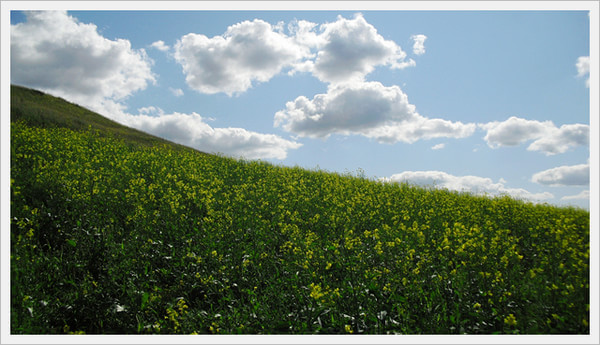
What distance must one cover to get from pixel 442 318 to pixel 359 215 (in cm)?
416

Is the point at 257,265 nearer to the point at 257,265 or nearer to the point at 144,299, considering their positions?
the point at 257,265

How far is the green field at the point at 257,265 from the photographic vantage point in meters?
4.43

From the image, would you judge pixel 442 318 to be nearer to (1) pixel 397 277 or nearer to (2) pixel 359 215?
(1) pixel 397 277

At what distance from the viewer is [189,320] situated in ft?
15.7

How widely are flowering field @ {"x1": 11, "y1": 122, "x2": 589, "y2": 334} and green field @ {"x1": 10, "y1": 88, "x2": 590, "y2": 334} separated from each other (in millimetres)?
27

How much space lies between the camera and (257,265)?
6051 mm

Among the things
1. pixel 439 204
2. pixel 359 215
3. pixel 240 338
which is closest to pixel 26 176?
pixel 240 338

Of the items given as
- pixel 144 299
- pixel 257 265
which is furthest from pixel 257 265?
pixel 144 299

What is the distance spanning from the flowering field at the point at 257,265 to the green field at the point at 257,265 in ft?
0.09

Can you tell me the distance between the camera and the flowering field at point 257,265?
14.5 ft

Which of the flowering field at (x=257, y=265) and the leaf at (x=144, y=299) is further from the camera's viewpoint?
the leaf at (x=144, y=299)

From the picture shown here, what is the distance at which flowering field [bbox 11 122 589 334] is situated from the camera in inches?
174

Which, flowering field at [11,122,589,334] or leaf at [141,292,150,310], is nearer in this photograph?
flowering field at [11,122,589,334]

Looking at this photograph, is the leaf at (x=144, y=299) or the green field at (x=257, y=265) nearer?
the green field at (x=257, y=265)
